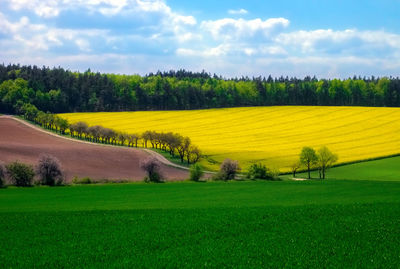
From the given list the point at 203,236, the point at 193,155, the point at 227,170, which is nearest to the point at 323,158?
the point at 227,170

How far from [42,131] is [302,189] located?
78.5m

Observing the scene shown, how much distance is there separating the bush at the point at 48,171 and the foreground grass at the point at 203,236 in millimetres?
19664

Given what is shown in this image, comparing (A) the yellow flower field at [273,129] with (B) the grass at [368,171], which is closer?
(B) the grass at [368,171]

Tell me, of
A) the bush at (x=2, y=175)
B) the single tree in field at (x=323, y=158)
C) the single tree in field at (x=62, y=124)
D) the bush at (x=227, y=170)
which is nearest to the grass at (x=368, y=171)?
the single tree in field at (x=323, y=158)

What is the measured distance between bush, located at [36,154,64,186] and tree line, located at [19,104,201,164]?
27.8 metres

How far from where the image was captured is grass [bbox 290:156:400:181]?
64.6 metres

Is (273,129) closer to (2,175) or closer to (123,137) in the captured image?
(123,137)

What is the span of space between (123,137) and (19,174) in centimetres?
4421

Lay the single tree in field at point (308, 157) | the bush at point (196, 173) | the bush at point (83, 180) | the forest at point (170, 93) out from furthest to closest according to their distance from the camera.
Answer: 1. the forest at point (170, 93)
2. the single tree in field at point (308, 157)
3. the bush at point (196, 173)
4. the bush at point (83, 180)

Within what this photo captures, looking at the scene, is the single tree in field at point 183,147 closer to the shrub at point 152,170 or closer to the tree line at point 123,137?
the tree line at point 123,137

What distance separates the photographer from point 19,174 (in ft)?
176

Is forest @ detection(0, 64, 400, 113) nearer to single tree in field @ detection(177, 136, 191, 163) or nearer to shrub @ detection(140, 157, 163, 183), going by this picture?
single tree in field @ detection(177, 136, 191, 163)

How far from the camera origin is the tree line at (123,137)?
82000 mm

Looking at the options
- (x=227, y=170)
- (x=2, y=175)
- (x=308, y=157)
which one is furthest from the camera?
(x=308, y=157)
